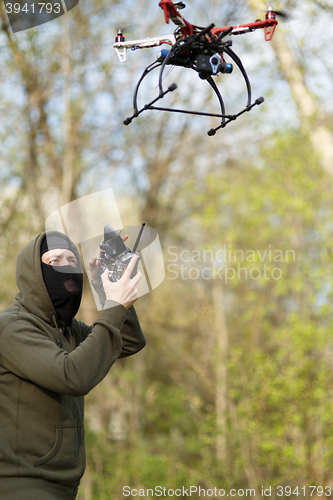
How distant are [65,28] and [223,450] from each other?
6892 millimetres

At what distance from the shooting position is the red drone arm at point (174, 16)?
138 cm

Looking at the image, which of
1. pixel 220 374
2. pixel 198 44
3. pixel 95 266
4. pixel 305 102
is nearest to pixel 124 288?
pixel 95 266

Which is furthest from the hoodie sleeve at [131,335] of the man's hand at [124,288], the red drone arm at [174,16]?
the red drone arm at [174,16]

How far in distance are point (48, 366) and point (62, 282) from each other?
387 millimetres

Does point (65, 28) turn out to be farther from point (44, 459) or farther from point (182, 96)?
point (44, 459)

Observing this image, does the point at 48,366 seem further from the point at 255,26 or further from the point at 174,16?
the point at 255,26

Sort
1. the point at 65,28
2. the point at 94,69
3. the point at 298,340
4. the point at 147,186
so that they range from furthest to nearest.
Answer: the point at 147,186, the point at 94,69, the point at 65,28, the point at 298,340

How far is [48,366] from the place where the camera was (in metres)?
1.65

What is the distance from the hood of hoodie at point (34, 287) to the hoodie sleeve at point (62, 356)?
0.36 feet

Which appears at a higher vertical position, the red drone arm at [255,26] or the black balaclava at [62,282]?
the red drone arm at [255,26]

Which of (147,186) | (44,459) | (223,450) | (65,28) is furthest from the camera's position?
(147,186)

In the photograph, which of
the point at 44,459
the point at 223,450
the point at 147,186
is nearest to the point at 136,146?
the point at 147,186

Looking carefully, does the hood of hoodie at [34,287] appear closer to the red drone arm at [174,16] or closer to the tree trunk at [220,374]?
the red drone arm at [174,16]

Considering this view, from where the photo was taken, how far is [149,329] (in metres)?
8.30
